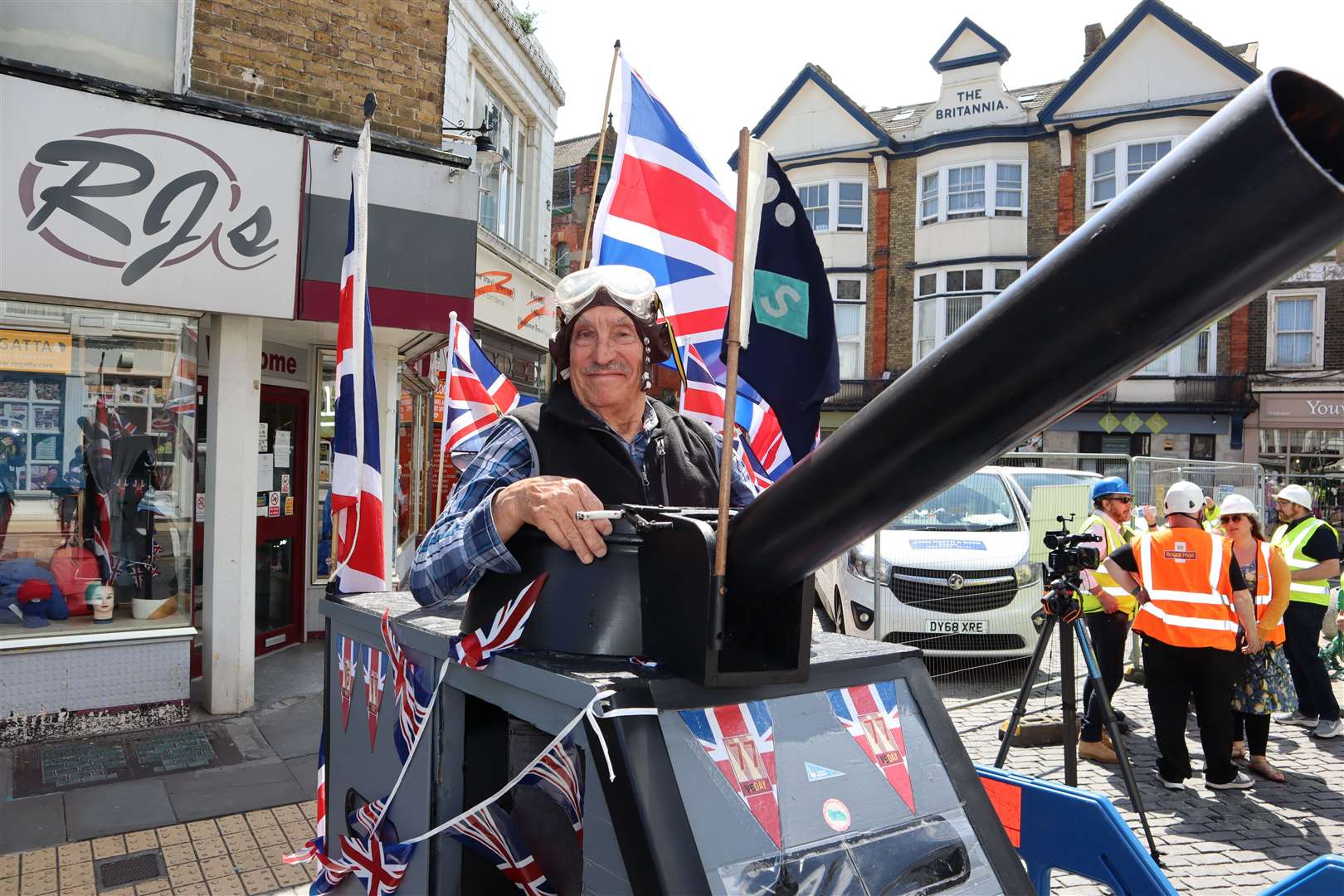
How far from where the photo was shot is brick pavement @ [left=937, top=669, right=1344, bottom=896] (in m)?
4.67

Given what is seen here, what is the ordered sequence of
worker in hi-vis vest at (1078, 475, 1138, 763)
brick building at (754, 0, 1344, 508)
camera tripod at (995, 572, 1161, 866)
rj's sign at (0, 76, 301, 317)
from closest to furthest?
camera tripod at (995, 572, 1161, 866), rj's sign at (0, 76, 301, 317), worker in hi-vis vest at (1078, 475, 1138, 763), brick building at (754, 0, 1344, 508)

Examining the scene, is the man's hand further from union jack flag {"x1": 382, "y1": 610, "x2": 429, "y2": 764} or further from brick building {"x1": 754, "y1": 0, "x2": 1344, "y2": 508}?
brick building {"x1": 754, "y1": 0, "x2": 1344, "y2": 508}

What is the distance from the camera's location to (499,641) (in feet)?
6.07

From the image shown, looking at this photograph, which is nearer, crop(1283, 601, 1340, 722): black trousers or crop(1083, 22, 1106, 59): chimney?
crop(1283, 601, 1340, 722): black trousers

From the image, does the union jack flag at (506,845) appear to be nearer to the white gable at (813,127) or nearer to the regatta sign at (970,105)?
the regatta sign at (970,105)

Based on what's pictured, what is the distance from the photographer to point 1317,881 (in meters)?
1.84

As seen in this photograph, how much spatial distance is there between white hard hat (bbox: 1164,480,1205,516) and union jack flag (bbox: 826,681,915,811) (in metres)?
4.92

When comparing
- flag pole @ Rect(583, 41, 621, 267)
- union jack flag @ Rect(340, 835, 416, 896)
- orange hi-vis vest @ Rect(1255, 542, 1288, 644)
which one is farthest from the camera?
orange hi-vis vest @ Rect(1255, 542, 1288, 644)

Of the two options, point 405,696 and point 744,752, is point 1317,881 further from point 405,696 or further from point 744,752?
point 405,696

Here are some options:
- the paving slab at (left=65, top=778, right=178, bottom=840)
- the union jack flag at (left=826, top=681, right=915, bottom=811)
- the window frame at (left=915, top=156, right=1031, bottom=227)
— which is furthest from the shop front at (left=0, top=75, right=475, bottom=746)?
the window frame at (left=915, top=156, right=1031, bottom=227)

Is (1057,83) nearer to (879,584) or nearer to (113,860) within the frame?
(879,584)

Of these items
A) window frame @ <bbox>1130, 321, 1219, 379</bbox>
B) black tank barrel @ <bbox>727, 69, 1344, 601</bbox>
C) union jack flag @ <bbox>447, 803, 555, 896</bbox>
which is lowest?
union jack flag @ <bbox>447, 803, 555, 896</bbox>

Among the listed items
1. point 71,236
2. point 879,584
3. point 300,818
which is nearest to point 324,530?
point 71,236

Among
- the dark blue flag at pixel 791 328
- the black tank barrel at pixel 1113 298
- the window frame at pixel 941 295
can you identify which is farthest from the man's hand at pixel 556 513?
the window frame at pixel 941 295
